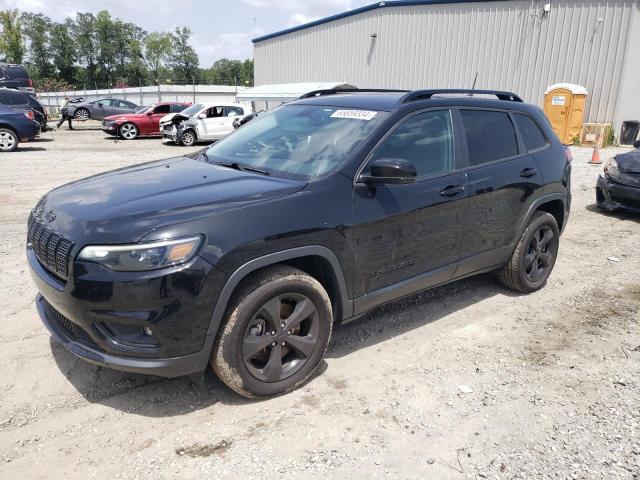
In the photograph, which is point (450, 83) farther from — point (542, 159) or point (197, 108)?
point (542, 159)

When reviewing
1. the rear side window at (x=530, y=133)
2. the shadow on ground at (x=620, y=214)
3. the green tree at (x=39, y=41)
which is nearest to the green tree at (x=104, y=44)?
the green tree at (x=39, y=41)

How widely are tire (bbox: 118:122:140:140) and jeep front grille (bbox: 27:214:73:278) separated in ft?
62.2

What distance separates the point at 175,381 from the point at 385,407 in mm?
1326

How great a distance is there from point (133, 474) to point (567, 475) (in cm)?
214

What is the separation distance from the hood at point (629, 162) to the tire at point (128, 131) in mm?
17950

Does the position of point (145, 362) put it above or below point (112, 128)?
above

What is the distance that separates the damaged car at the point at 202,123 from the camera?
18422 mm

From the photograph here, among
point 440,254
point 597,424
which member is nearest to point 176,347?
point 440,254

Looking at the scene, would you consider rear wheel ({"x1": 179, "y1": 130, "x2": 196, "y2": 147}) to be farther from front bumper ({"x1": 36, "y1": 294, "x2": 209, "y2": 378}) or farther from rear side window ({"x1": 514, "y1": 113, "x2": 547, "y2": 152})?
front bumper ({"x1": 36, "y1": 294, "x2": 209, "y2": 378})

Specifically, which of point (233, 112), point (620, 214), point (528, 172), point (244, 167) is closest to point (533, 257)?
point (528, 172)

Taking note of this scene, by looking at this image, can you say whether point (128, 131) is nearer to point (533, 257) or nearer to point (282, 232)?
point (533, 257)

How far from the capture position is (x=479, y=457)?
271cm

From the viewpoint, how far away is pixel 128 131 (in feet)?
68.6

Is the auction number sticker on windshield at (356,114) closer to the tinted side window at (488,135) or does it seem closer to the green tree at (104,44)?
the tinted side window at (488,135)
